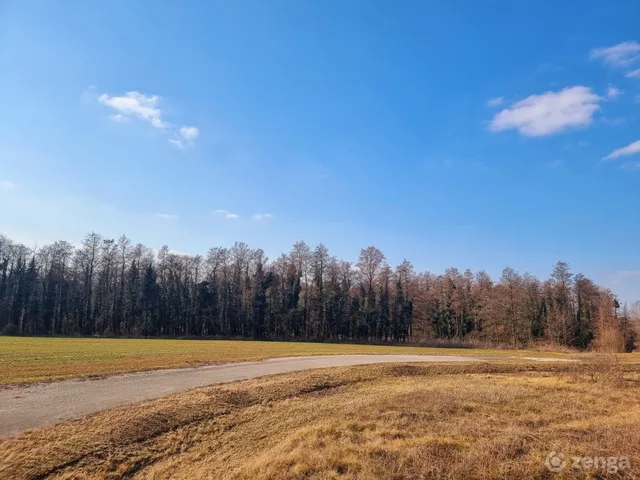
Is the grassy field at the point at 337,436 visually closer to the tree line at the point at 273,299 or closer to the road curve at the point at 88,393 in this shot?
the road curve at the point at 88,393

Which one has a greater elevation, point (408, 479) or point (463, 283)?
point (463, 283)

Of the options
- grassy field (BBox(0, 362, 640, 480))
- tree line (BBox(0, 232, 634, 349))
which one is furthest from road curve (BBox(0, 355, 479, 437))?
tree line (BBox(0, 232, 634, 349))

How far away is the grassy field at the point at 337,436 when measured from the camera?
335 inches

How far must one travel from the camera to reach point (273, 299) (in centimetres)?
7975

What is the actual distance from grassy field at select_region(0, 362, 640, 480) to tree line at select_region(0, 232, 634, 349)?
60176 millimetres

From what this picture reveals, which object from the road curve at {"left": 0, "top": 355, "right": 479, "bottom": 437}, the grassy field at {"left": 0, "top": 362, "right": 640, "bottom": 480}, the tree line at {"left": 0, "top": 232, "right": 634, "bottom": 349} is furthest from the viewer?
the tree line at {"left": 0, "top": 232, "right": 634, "bottom": 349}

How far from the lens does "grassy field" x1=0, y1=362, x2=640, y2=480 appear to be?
850 centimetres

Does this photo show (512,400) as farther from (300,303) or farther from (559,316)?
(300,303)

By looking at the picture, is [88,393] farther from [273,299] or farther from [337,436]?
[273,299]

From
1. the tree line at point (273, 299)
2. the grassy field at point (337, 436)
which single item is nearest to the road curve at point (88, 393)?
the grassy field at point (337, 436)

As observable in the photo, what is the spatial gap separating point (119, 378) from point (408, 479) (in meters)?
15.3

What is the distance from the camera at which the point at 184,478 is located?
856 cm

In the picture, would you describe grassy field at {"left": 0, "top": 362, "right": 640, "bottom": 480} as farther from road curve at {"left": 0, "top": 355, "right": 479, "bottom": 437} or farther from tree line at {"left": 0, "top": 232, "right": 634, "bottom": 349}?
tree line at {"left": 0, "top": 232, "right": 634, "bottom": 349}

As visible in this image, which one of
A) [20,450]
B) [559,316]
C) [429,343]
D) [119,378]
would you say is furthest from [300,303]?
[20,450]
